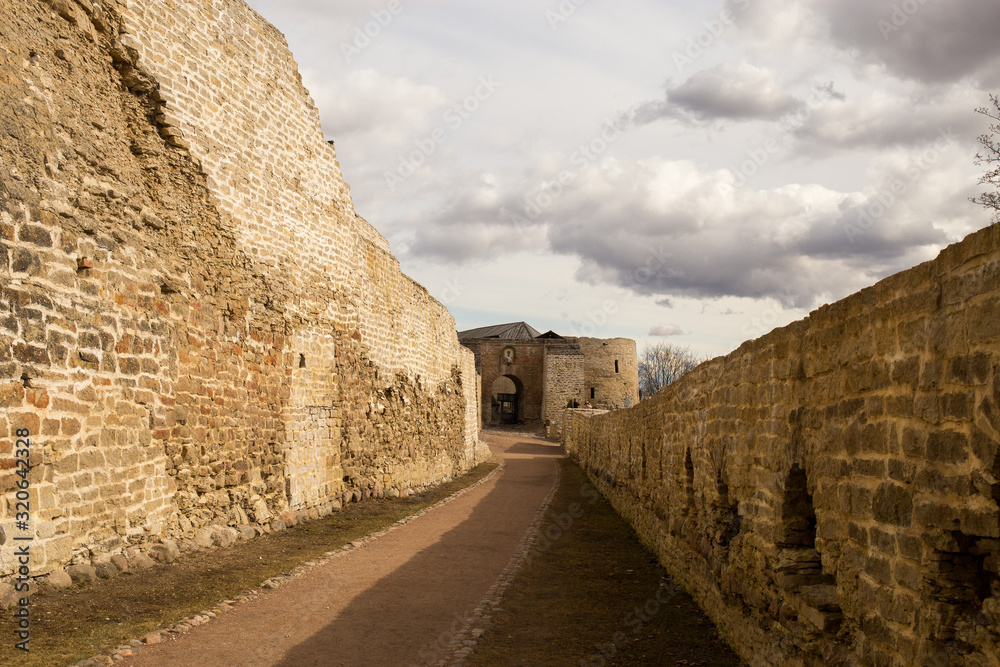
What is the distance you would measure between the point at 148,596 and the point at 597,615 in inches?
168

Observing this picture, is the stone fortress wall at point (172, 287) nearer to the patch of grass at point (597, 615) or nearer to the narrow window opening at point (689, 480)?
the patch of grass at point (597, 615)

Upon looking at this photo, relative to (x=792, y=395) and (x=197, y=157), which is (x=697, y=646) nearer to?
(x=792, y=395)

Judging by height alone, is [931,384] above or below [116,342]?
below

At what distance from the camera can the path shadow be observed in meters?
5.77

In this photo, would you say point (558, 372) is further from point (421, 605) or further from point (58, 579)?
point (58, 579)

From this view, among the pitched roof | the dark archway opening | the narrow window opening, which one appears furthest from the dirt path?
the pitched roof

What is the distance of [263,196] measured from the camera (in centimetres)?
1159

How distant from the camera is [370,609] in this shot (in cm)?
705

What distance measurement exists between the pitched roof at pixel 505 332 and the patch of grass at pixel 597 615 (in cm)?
4922

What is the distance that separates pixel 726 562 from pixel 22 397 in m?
6.27

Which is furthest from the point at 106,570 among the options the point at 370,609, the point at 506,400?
the point at 506,400

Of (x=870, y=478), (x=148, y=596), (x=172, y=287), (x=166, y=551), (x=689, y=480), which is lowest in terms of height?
(x=148, y=596)

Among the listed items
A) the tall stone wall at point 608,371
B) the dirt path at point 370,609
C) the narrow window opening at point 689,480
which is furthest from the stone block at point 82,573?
the tall stone wall at point 608,371

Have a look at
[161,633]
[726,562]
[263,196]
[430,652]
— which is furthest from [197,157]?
[726,562]
